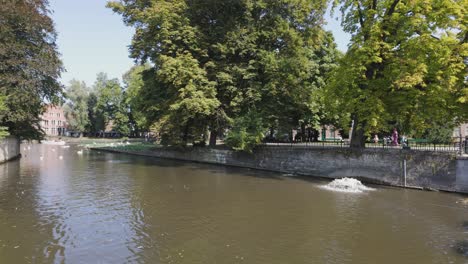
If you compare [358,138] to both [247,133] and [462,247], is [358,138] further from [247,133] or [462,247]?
[462,247]

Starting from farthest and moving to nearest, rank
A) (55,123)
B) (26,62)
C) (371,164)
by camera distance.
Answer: (55,123) → (26,62) → (371,164)

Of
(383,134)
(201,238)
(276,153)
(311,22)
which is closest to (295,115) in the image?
(276,153)

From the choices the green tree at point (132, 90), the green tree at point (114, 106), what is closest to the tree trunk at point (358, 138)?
the green tree at point (132, 90)

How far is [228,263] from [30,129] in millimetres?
39052

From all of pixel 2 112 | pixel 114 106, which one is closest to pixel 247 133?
pixel 2 112

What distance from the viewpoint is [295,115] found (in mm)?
39188

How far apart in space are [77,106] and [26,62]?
3024 inches

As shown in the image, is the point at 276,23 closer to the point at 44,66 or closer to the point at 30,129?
the point at 44,66

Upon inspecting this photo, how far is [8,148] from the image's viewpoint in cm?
3947

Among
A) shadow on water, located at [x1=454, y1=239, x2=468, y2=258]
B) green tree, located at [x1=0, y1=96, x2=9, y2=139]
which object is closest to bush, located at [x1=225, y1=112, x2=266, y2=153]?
green tree, located at [x1=0, y1=96, x2=9, y2=139]

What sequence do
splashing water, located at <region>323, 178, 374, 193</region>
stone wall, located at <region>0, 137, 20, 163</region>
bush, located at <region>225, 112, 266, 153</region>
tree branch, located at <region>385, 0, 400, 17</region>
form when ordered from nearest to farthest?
splashing water, located at <region>323, 178, 374, 193</region> < tree branch, located at <region>385, 0, 400, 17</region> < bush, located at <region>225, 112, 266, 153</region> < stone wall, located at <region>0, 137, 20, 163</region>

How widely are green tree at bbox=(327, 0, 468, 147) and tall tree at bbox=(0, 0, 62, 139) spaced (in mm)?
28731

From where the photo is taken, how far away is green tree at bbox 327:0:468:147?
23344mm

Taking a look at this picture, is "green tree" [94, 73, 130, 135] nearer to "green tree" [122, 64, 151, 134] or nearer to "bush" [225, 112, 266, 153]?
"green tree" [122, 64, 151, 134]
